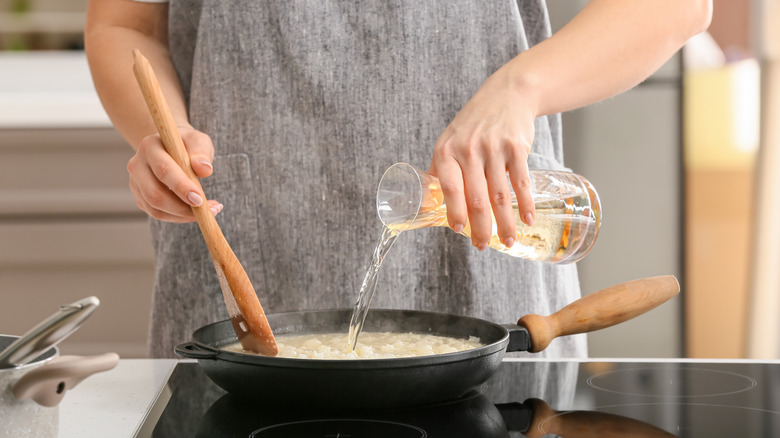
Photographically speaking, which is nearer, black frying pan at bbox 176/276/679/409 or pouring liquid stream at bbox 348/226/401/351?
black frying pan at bbox 176/276/679/409

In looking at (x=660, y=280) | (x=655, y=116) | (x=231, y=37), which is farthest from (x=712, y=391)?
(x=655, y=116)

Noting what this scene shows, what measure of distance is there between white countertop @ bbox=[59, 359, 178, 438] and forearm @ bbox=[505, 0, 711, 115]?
18.5 inches

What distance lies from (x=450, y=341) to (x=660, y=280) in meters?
0.22

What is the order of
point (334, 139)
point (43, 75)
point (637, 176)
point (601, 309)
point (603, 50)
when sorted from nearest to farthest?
point (601, 309) → point (603, 50) → point (334, 139) → point (637, 176) → point (43, 75)

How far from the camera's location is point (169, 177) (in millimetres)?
803

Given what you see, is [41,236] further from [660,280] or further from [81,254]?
[660,280]

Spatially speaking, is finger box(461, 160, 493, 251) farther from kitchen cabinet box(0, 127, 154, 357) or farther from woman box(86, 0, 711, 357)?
kitchen cabinet box(0, 127, 154, 357)

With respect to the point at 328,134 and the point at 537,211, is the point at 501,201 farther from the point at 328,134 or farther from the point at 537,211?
the point at 328,134

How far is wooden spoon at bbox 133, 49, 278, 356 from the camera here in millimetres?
771

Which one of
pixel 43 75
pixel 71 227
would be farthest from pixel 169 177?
pixel 43 75

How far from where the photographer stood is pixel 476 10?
109 cm

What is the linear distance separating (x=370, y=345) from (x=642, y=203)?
130cm

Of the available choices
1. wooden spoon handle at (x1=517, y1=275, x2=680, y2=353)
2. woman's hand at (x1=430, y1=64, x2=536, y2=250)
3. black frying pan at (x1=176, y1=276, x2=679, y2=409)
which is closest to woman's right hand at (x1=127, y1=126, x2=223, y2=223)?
black frying pan at (x1=176, y1=276, x2=679, y2=409)

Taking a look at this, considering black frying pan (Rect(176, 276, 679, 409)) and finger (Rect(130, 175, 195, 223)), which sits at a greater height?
finger (Rect(130, 175, 195, 223))
